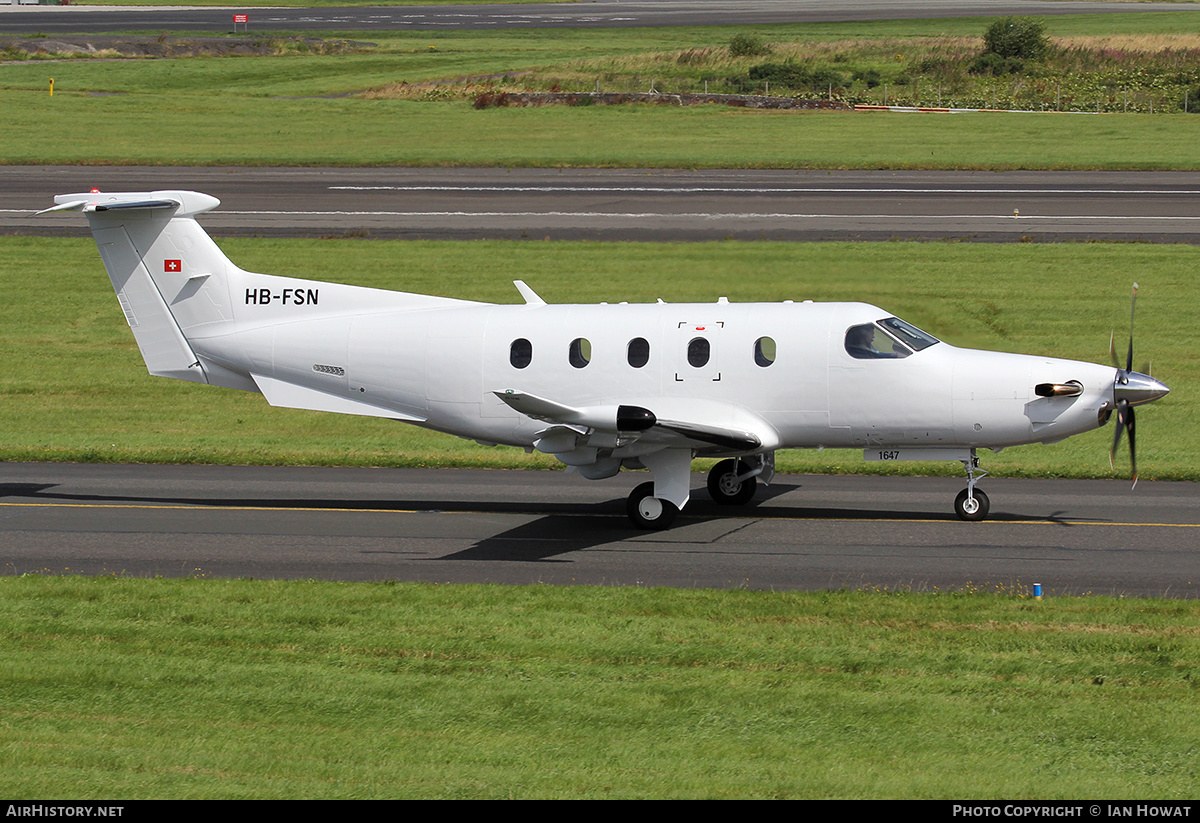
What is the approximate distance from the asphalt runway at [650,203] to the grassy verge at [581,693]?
24314 mm

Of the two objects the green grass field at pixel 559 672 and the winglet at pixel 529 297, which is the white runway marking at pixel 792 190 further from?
the winglet at pixel 529 297

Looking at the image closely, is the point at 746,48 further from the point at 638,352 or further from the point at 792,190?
the point at 638,352

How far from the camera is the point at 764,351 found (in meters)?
19.1

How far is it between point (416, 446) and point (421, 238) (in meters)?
15.4

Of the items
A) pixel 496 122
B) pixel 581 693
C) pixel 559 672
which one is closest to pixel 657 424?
pixel 559 672

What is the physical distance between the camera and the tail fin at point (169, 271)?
20.9 meters

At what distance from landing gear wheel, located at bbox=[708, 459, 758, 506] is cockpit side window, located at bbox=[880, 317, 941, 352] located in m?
3.23

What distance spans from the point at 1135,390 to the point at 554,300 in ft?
59.7

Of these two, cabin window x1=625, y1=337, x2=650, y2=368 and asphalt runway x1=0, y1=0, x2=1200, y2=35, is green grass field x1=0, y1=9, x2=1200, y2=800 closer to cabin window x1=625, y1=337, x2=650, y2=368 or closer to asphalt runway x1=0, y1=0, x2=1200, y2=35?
cabin window x1=625, y1=337, x2=650, y2=368

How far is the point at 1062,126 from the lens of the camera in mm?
56250

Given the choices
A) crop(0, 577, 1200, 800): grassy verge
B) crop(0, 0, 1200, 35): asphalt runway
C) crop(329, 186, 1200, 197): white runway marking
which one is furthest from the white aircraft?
crop(0, 0, 1200, 35): asphalt runway

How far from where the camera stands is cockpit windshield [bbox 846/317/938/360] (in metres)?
18.8

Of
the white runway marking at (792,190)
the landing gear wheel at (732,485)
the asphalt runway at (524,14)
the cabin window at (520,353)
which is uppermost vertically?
the asphalt runway at (524,14)

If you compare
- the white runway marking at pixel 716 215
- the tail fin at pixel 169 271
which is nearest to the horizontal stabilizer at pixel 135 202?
the tail fin at pixel 169 271
